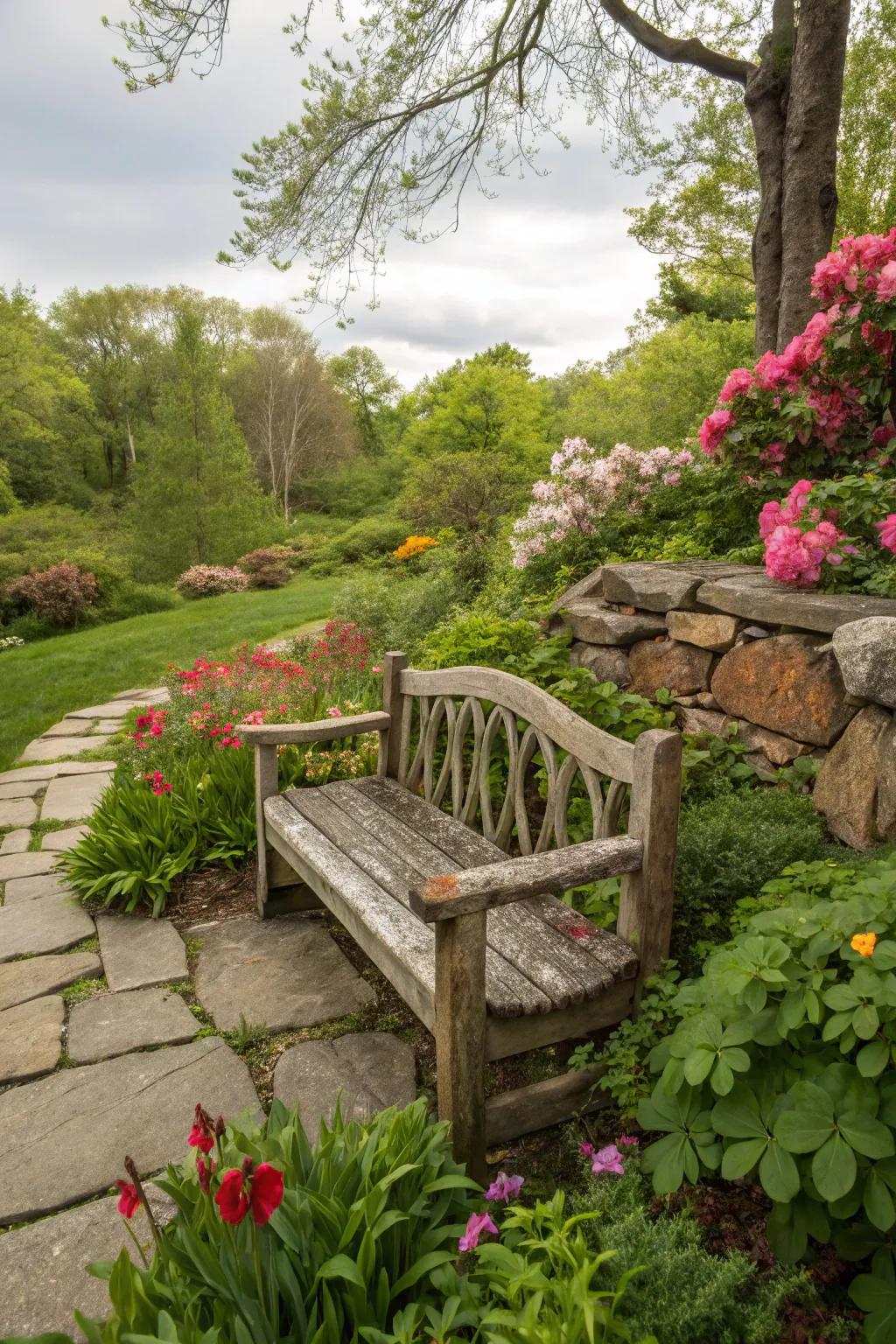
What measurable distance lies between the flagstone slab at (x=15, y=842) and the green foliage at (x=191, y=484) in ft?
48.0

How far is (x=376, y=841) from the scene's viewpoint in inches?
106

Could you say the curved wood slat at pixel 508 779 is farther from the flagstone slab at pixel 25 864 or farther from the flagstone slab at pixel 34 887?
the flagstone slab at pixel 25 864

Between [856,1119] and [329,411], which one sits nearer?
[856,1119]

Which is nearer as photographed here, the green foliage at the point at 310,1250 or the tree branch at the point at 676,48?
the green foliage at the point at 310,1250

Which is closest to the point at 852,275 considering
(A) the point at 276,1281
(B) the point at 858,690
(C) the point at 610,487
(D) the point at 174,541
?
(C) the point at 610,487

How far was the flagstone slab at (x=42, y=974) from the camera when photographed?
277 centimetres

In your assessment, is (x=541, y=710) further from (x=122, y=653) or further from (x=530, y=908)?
(x=122, y=653)

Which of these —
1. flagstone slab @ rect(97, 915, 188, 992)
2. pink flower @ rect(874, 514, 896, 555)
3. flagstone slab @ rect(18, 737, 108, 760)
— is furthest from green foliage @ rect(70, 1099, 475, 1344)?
flagstone slab @ rect(18, 737, 108, 760)

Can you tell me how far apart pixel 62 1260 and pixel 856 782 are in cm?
251

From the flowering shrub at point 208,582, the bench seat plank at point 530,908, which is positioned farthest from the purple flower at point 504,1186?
the flowering shrub at point 208,582

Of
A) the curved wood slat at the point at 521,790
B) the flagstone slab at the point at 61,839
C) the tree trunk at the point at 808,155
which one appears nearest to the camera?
the curved wood slat at the point at 521,790

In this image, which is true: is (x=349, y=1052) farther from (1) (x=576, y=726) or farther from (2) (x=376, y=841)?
(1) (x=576, y=726)

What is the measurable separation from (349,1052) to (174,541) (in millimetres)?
17531

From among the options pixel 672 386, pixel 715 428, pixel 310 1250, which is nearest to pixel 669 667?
pixel 715 428
